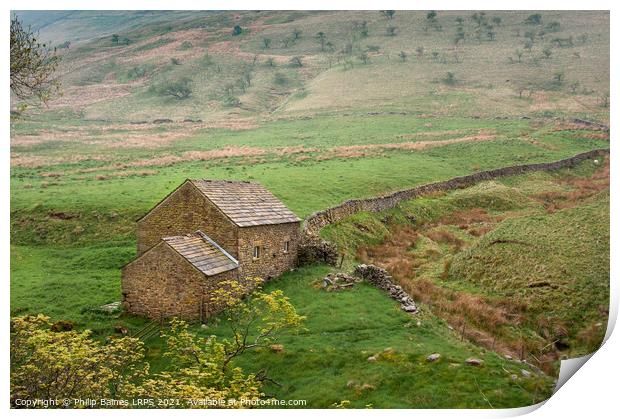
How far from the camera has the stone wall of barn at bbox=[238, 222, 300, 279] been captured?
2189 centimetres

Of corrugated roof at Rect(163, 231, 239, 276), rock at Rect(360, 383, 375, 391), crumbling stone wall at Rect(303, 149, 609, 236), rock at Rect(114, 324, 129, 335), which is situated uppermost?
corrugated roof at Rect(163, 231, 239, 276)

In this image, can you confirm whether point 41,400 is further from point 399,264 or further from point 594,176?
point 594,176

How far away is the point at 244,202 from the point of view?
23.7 meters

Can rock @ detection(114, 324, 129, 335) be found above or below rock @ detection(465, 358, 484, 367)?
below

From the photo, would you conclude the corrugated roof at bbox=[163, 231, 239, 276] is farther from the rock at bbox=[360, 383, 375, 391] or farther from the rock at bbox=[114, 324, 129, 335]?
the rock at bbox=[360, 383, 375, 391]

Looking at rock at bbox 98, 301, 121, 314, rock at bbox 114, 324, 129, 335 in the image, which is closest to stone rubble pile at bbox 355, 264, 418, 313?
rock at bbox 114, 324, 129, 335

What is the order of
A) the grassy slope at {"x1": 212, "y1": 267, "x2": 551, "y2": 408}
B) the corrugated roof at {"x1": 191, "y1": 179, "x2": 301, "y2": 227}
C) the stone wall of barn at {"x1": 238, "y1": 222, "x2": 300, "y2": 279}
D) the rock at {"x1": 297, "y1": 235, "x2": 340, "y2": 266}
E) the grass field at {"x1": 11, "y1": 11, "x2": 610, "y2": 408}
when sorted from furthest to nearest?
the rock at {"x1": 297, "y1": 235, "x2": 340, "y2": 266} → the corrugated roof at {"x1": 191, "y1": 179, "x2": 301, "y2": 227} → the stone wall of barn at {"x1": 238, "y1": 222, "x2": 300, "y2": 279} → the grass field at {"x1": 11, "y1": 11, "x2": 610, "y2": 408} → the grassy slope at {"x1": 212, "y1": 267, "x2": 551, "y2": 408}

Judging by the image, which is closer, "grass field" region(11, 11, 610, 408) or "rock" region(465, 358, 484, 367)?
"rock" region(465, 358, 484, 367)

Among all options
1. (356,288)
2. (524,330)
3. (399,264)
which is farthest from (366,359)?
(399,264)

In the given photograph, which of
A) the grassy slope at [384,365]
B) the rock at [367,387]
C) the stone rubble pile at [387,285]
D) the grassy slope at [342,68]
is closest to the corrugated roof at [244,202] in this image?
the stone rubble pile at [387,285]

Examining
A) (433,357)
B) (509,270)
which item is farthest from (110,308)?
(509,270)

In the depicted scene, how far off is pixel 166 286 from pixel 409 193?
938 inches

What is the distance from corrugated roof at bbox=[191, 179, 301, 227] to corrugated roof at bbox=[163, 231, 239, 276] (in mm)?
1216

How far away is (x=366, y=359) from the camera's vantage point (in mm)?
16266
